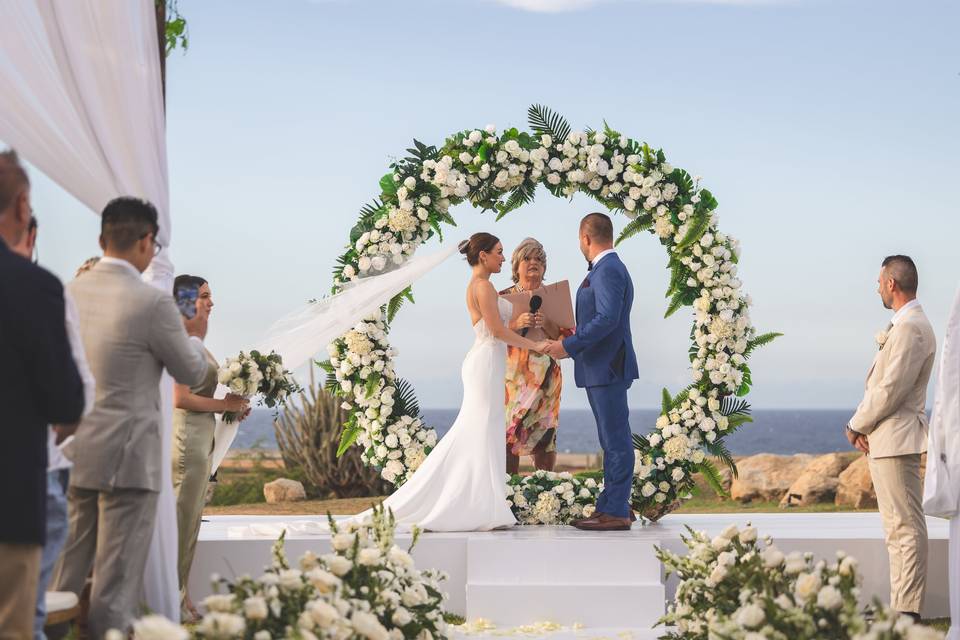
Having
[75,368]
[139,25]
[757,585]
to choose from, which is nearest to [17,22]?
[139,25]

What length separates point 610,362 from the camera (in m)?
7.47

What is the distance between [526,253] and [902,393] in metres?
2.97

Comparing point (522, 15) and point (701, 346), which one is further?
point (522, 15)

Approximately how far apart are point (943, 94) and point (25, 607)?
1496 inches

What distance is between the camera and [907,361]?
21.6ft

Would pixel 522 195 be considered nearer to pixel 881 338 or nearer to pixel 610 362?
pixel 610 362

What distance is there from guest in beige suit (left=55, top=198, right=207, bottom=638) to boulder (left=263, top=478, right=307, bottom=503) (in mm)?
10280

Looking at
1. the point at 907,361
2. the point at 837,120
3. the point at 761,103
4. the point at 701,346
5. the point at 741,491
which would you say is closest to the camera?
the point at 907,361

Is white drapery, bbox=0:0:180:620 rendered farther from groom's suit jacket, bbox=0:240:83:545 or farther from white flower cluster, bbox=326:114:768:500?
white flower cluster, bbox=326:114:768:500

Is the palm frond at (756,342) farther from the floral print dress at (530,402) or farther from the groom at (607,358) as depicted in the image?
the floral print dress at (530,402)

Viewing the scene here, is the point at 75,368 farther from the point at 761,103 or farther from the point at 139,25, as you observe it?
the point at 761,103

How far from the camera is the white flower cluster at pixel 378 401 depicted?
8.28 meters

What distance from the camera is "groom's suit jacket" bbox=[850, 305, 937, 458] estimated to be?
657 cm

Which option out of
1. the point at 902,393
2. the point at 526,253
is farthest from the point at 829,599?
the point at 526,253
